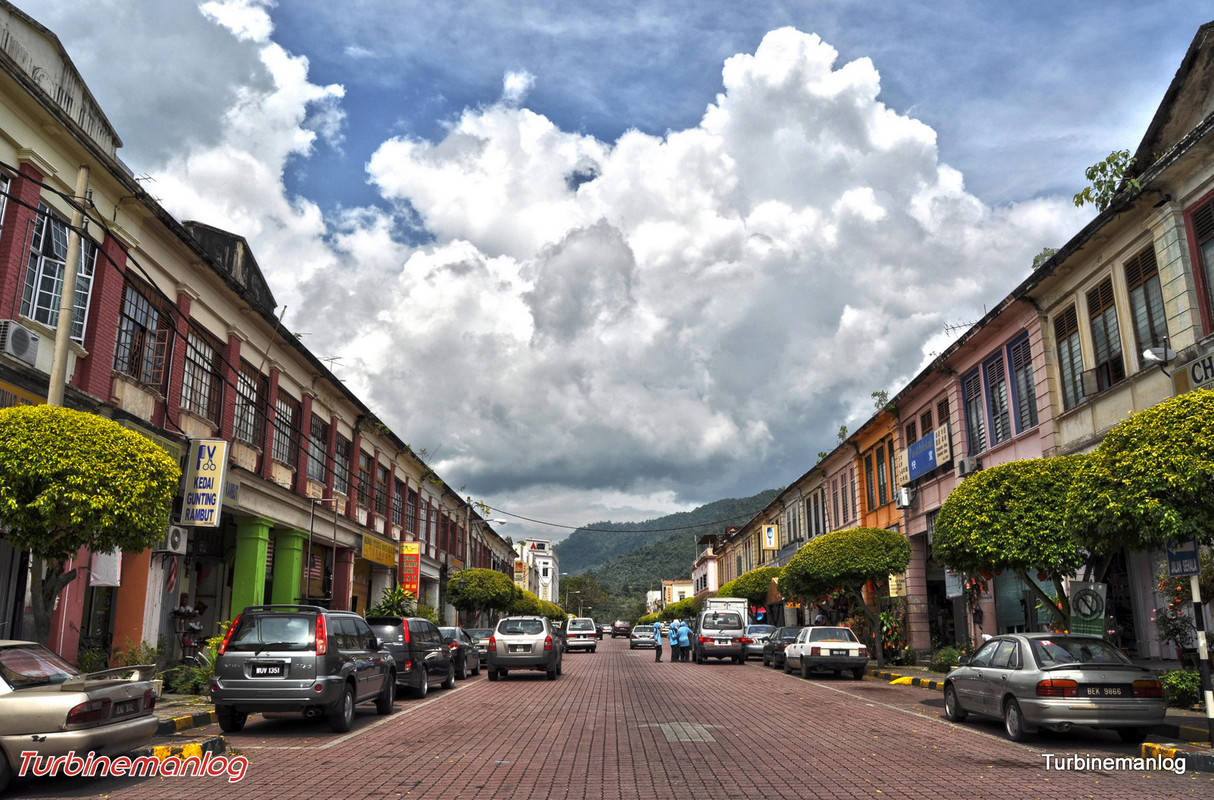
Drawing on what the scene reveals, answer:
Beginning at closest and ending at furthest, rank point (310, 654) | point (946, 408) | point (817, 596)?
point (310, 654), point (946, 408), point (817, 596)

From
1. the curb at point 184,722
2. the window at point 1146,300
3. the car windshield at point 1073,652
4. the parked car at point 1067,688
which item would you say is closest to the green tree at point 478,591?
the curb at point 184,722

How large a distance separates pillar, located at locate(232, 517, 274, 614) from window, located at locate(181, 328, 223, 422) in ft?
11.5

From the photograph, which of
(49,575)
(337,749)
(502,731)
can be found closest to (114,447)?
(49,575)

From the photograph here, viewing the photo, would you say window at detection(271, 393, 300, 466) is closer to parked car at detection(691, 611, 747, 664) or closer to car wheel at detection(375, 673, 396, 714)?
car wheel at detection(375, 673, 396, 714)

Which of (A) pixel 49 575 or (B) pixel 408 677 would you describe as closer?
(A) pixel 49 575

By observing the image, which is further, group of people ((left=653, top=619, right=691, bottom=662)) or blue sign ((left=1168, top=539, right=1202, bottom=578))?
group of people ((left=653, top=619, right=691, bottom=662))

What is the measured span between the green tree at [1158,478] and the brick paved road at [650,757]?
109 inches

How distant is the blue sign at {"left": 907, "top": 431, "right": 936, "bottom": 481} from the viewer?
95.0 feet

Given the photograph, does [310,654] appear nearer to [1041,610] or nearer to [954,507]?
[954,507]

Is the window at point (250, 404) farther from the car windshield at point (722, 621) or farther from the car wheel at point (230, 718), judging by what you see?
the car windshield at point (722, 621)

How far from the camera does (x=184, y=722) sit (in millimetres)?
12766

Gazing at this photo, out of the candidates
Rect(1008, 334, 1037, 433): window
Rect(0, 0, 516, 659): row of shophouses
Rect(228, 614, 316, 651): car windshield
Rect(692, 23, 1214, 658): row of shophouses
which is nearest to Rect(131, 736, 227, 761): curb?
Rect(228, 614, 316, 651): car windshield

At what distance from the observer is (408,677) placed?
18562 mm

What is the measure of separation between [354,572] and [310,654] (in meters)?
25.5
